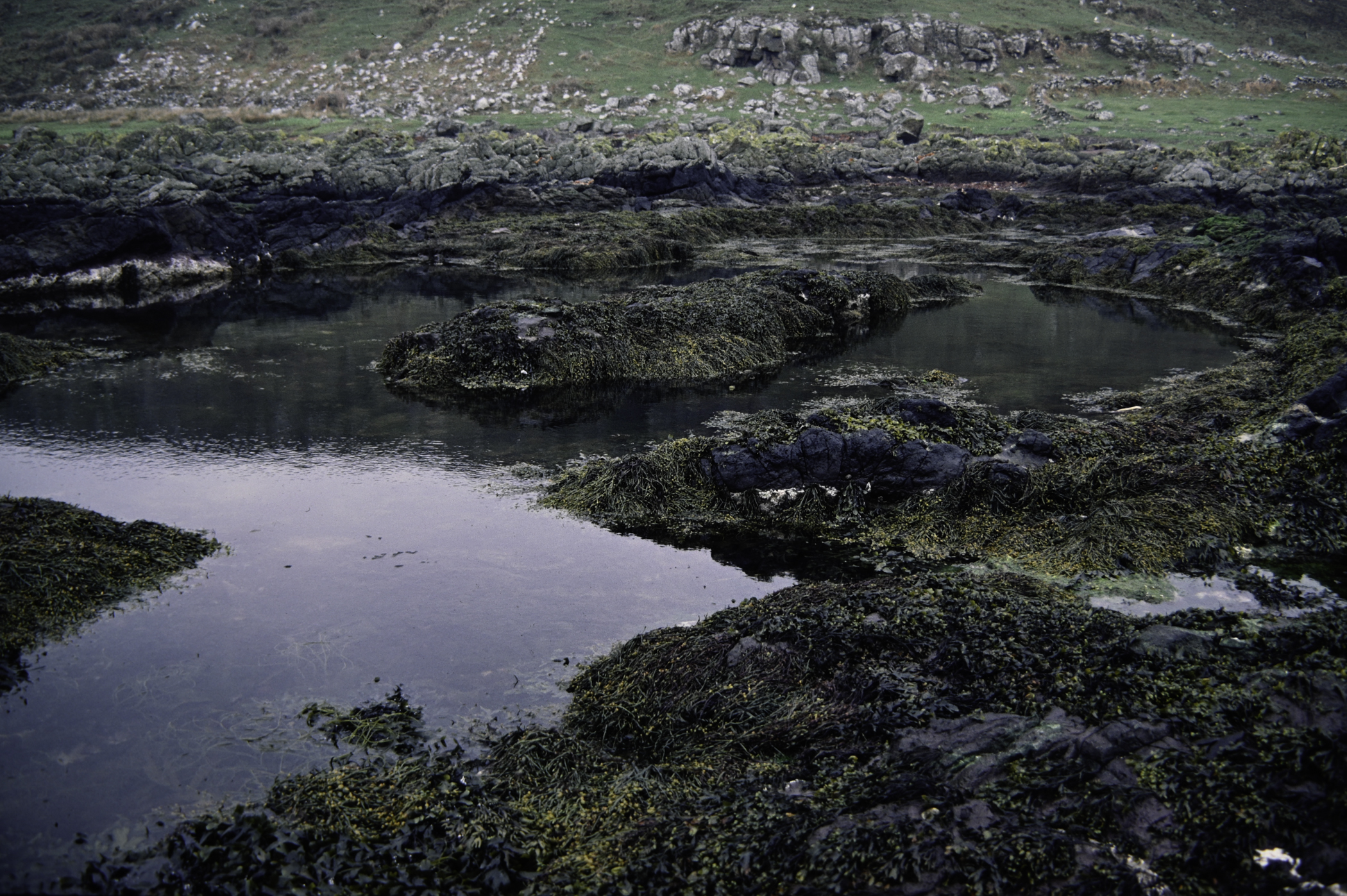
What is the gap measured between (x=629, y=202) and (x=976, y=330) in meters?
21.1


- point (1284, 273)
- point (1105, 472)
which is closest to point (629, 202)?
point (1284, 273)

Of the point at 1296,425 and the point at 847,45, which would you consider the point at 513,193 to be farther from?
the point at 847,45

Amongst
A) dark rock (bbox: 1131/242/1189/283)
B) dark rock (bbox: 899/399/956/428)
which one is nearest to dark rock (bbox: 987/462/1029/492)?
dark rock (bbox: 899/399/956/428)

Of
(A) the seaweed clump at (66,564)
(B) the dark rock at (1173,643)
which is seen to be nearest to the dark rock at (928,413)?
(B) the dark rock at (1173,643)

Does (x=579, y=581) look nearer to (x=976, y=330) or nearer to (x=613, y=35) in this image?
(x=976, y=330)

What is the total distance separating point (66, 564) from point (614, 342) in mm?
9113

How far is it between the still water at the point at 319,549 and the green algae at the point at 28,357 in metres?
0.48

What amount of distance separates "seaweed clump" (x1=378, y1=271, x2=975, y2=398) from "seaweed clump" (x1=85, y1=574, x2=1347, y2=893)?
8.92m

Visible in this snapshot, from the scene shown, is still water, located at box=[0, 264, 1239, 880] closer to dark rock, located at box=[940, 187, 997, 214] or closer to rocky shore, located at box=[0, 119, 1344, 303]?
rocky shore, located at box=[0, 119, 1344, 303]

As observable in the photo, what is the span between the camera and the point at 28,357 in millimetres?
15805

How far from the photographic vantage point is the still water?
5.91 m

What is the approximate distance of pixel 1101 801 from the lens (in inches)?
173

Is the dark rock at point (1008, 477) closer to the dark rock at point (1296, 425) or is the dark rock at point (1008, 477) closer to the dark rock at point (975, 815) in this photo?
the dark rock at point (1296, 425)

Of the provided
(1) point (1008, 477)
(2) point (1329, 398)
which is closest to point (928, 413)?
(1) point (1008, 477)
